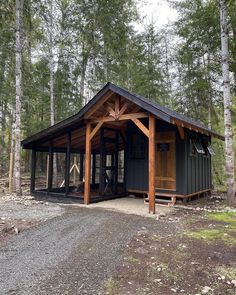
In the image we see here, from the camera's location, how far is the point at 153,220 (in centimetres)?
591

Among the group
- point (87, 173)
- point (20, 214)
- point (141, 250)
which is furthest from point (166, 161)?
point (141, 250)

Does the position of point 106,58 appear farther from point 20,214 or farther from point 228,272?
point 228,272

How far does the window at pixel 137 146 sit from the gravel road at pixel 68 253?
136 inches

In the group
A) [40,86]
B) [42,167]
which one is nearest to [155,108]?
[40,86]

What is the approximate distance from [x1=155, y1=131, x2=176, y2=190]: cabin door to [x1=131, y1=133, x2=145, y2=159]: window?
66 cm

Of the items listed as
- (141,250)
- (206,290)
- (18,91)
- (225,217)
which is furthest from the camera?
(18,91)

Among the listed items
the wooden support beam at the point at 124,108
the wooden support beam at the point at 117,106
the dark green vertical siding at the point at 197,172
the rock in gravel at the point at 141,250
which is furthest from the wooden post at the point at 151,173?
the rock in gravel at the point at 141,250

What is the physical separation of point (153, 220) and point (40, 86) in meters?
12.7

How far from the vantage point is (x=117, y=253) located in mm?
3758

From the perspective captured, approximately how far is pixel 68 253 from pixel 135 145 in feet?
19.8

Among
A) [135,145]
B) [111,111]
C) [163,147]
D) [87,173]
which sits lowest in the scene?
[87,173]

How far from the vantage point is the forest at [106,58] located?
1069 centimetres

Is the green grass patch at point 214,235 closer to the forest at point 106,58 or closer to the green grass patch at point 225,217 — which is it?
the green grass patch at point 225,217

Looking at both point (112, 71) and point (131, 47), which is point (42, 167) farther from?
point (131, 47)
